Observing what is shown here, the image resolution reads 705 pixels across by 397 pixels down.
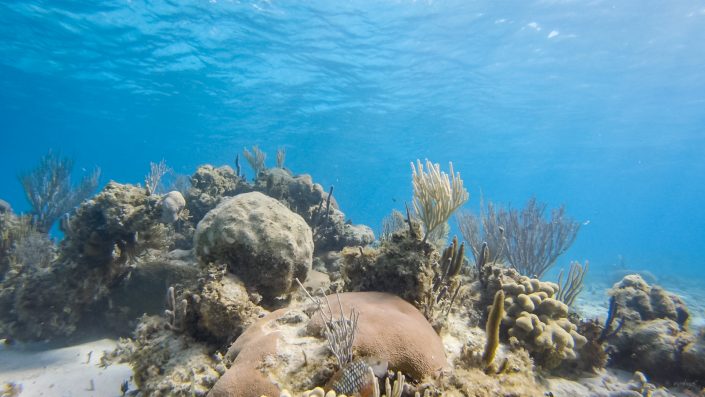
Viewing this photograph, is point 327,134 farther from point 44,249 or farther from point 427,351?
point 427,351

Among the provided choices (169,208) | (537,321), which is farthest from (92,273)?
(537,321)

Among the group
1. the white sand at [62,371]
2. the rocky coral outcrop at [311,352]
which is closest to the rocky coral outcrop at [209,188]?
the white sand at [62,371]

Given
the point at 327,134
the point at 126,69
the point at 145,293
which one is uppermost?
the point at 327,134

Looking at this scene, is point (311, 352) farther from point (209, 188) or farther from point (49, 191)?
point (49, 191)

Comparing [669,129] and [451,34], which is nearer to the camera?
[451,34]

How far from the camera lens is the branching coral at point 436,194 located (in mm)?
4562

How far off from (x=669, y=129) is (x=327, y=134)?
34.9 meters

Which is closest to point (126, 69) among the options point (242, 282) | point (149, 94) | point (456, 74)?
point (149, 94)

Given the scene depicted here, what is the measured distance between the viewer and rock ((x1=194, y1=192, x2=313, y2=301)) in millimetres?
4410

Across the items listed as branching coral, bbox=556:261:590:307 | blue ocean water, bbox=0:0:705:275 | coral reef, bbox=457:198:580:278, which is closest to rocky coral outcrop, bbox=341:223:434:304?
blue ocean water, bbox=0:0:705:275

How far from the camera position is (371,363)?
262 cm

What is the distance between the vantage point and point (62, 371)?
16.2 ft

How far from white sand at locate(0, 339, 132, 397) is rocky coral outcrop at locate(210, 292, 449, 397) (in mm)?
2686

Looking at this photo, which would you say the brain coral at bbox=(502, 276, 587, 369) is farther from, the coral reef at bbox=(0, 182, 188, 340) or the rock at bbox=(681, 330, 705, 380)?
the coral reef at bbox=(0, 182, 188, 340)
